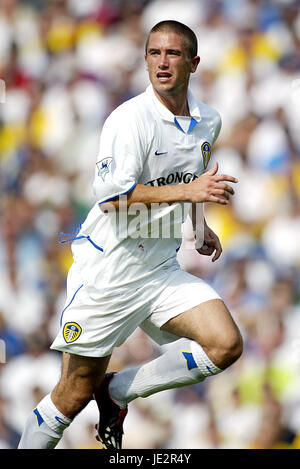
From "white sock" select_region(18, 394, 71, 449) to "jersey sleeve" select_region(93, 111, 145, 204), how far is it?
128 centimetres

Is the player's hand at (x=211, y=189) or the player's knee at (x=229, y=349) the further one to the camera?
the player's knee at (x=229, y=349)

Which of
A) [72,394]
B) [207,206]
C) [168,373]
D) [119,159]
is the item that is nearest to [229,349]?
[168,373]

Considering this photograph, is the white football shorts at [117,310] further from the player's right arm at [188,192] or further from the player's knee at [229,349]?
the player's right arm at [188,192]

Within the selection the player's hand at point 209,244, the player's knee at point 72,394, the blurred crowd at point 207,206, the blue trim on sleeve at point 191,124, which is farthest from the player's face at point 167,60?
the blurred crowd at point 207,206

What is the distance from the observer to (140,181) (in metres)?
3.85

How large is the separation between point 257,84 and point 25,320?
3.07 meters

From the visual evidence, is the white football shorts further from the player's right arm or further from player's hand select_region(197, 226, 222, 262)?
the player's right arm

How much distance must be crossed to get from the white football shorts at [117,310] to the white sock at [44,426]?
400mm

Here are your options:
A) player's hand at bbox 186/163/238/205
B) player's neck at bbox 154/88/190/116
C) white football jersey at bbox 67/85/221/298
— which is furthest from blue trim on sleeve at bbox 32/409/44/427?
player's neck at bbox 154/88/190/116

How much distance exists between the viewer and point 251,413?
562 cm

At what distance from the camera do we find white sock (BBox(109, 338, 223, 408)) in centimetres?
381

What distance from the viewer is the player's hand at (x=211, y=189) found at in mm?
3443

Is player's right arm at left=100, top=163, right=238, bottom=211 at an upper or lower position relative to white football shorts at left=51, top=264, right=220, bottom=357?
upper

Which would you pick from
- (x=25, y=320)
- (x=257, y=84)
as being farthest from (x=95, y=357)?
(x=257, y=84)
